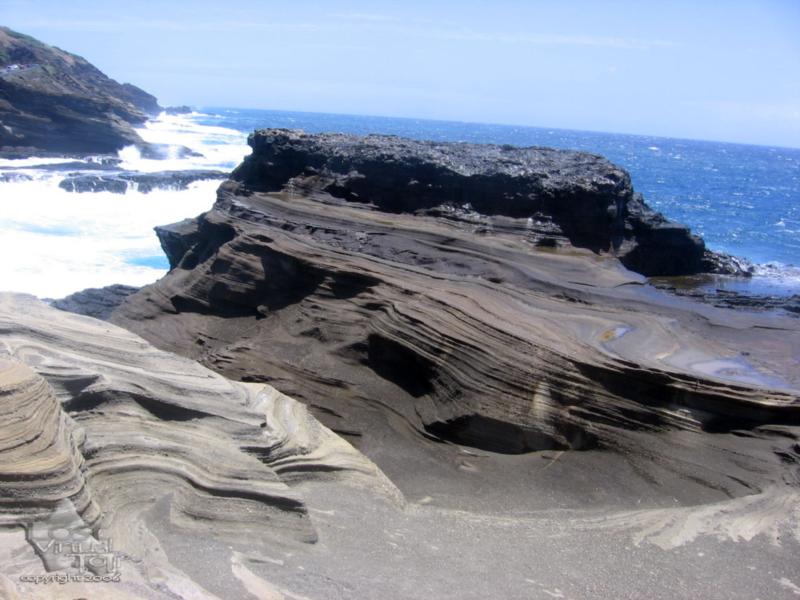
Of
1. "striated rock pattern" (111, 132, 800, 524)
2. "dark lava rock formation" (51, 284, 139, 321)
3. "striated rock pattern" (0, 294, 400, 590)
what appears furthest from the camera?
"dark lava rock formation" (51, 284, 139, 321)

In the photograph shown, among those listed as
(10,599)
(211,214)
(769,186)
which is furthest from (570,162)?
(769,186)

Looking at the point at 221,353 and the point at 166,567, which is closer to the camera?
the point at 166,567

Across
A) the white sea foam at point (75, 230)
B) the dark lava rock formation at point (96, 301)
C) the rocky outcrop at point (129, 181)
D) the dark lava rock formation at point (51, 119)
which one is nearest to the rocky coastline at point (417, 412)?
the dark lava rock formation at point (96, 301)

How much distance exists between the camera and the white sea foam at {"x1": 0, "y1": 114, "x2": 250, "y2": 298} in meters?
16.8

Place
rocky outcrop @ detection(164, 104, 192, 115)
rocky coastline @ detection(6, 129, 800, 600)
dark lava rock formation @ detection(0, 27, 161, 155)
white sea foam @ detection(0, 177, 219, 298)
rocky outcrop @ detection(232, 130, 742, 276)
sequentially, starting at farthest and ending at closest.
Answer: rocky outcrop @ detection(164, 104, 192, 115) < dark lava rock formation @ detection(0, 27, 161, 155) < white sea foam @ detection(0, 177, 219, 298) < rocky outcrop @ detection(232, 130, 742, 276) < rocky coastline @ detection(6, 129, 800, 600)

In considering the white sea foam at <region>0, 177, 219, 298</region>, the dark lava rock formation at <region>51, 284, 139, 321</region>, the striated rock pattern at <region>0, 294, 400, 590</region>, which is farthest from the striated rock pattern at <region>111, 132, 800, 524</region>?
the white sea foam at <region>0, 177, 219, 298</region>

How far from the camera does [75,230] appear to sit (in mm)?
21375

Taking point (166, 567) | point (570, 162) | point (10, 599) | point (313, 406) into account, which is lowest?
point (313, 406)

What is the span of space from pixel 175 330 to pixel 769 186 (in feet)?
171

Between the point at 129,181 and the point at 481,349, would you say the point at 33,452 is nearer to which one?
the point at 481,349

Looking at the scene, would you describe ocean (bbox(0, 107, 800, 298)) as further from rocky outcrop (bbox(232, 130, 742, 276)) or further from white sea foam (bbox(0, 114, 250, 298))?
rocky outcrop (bbox(232, 130, 742, 276))

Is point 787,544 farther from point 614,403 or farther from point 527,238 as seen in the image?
point 527,238

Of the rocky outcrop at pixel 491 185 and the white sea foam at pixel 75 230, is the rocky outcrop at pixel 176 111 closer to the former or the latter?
the white sea foam at pixel 75 230

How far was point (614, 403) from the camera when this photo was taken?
6027 millimetres
